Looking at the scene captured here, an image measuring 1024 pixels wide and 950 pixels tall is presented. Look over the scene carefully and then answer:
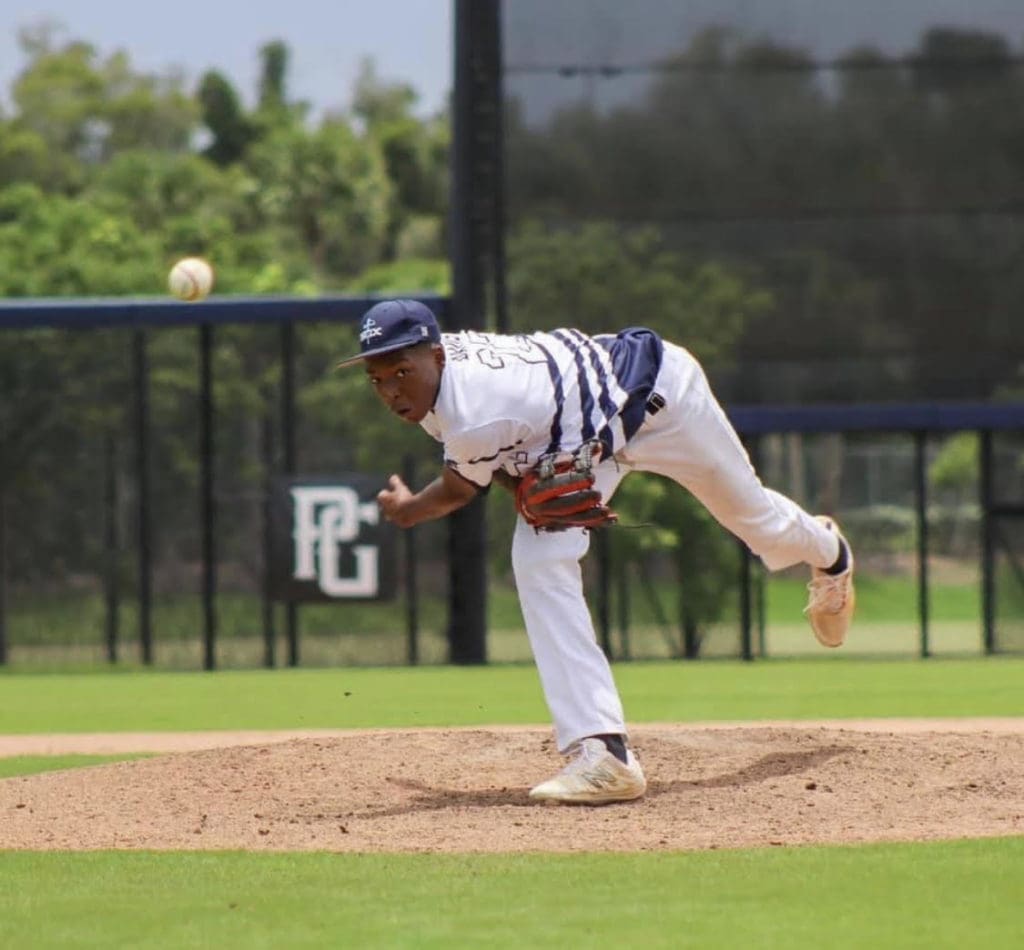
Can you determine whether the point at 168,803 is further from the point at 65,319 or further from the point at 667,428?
the point at 65,319

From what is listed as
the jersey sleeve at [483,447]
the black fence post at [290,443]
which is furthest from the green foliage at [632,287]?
the jersey sleeve at [483,447]

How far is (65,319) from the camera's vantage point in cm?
1656

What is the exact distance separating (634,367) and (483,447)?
0.60 meters

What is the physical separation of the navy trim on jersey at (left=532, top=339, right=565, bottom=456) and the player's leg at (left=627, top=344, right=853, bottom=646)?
383mm

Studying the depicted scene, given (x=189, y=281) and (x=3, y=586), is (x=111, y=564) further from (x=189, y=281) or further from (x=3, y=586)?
(x=189, y=281)

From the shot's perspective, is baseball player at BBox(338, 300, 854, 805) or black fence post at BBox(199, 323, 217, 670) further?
black fence post at BBox(199, 323, 217, 670)

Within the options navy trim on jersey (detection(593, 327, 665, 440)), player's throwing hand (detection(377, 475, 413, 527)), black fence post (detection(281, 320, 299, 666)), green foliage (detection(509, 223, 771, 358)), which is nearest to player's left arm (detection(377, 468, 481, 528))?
player's throwing hand (detection(377, 475, 413, 527))

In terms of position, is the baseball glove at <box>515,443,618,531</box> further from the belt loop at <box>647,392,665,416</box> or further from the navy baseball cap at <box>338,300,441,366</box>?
the navy baseball cap at <box>338,300,441,366</box>

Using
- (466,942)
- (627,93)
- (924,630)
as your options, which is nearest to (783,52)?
(627,93)

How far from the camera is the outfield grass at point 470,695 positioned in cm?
1112

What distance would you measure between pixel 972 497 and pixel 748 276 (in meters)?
3.62

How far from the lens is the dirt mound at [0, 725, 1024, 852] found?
20.5 feet

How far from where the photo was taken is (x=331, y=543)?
1578cm

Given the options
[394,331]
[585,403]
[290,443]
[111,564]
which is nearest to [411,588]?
[290,443]
